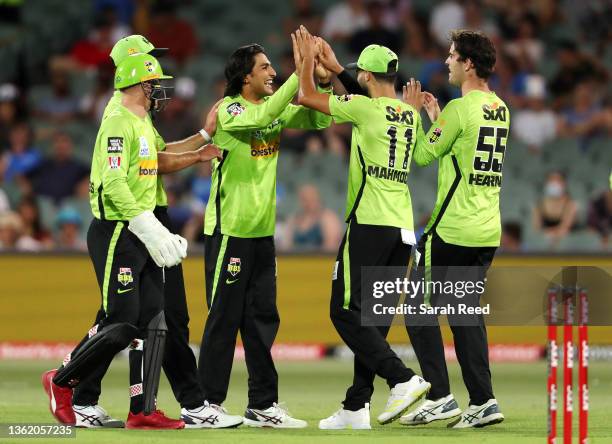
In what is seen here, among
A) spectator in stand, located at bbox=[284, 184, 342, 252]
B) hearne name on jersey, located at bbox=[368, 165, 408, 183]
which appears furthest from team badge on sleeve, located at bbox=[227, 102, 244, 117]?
spectator in stand, located at bbox=[284, 184, 342, 252]

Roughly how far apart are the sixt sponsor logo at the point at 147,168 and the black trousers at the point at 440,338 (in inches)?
69.0

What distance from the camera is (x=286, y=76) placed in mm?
16328

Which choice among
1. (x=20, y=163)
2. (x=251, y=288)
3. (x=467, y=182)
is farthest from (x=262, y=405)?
(x=20, y=163)

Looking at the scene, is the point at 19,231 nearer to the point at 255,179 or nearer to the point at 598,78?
the point at 255,179

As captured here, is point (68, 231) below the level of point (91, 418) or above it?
above

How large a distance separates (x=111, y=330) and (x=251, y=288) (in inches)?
44.7

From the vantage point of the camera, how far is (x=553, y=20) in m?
17.8

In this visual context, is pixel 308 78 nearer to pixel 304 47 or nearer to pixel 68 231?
pixel 304 47

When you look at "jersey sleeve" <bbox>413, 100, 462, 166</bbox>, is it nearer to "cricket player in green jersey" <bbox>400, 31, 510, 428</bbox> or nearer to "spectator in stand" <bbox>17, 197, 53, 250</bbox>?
"cricket player in green jersey" <bbox>400, 31, 510, 428</bbox>

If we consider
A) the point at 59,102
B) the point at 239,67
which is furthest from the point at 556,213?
the point at 239,67

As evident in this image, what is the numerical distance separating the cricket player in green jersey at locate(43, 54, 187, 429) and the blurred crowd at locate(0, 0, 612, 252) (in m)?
5.48

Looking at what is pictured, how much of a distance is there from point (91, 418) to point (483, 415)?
2.38 m

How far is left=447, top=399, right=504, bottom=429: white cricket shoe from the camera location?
27.8 ft

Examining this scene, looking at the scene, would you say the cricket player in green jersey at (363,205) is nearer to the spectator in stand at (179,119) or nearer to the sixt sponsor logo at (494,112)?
the sixt sponsor logo at (494,112)
